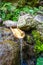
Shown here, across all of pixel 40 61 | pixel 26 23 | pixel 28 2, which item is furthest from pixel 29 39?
pixel 28 2

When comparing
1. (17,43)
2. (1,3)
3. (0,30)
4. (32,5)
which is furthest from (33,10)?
(17,43)

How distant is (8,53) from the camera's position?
4543 millimetres

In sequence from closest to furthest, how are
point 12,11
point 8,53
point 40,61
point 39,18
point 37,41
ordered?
1. point 8,53
2. point 40,61
3. point 37,41
4. point 39,18
5. point 12,11

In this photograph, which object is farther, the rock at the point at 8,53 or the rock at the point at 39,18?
the rock at the point at 39,18

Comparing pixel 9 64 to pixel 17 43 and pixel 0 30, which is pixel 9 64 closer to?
pixel 17 43

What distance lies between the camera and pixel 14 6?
8250mm

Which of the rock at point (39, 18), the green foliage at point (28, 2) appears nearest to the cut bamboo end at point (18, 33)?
the rock at point (39, 18)

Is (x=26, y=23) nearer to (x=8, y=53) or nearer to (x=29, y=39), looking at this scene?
(x=29, y=39)

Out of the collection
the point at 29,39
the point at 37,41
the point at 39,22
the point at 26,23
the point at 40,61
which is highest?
the point at 26,23

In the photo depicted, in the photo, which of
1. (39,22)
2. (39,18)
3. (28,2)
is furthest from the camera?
(28,2)

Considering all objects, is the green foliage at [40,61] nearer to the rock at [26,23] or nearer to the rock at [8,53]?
the rock at [8,53]

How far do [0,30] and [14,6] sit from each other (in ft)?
8.31

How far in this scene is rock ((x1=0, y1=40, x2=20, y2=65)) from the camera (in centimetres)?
436

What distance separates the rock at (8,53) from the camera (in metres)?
4.36
